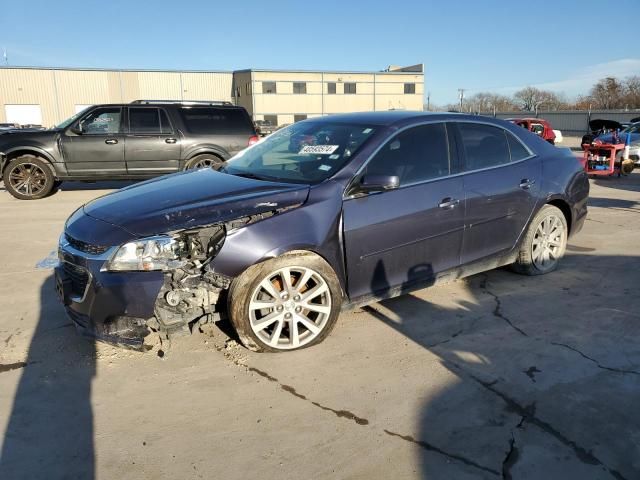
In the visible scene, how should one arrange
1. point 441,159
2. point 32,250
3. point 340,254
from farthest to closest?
point 32,250, point 441,159, point 340,254

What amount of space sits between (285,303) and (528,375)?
167cm

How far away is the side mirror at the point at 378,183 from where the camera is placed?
3.65 meters

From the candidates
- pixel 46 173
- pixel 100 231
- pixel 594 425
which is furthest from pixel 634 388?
pixel 46 173

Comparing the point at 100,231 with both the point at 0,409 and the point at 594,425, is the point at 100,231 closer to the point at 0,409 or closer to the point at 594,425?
the point at 0,409

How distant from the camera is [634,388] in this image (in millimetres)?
3150

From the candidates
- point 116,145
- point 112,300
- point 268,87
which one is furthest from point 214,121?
point 268,87

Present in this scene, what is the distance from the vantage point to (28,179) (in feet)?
33.1

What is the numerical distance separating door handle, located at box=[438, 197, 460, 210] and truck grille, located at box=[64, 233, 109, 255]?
254 cm

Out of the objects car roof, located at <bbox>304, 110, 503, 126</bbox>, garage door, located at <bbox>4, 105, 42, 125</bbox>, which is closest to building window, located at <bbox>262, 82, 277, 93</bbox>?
garage door, located at <bbox>4, 105, 42, 125</bbox>

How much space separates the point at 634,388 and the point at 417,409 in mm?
1387

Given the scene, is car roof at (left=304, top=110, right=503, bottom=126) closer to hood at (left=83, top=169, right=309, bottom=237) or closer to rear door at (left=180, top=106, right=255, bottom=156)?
hood at (left=83, top=169, right=309, bottom=237)

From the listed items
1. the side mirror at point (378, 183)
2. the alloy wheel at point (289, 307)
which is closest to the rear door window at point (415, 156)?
the side mirror at point (378, 183)

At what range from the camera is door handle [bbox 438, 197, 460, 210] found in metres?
4.16

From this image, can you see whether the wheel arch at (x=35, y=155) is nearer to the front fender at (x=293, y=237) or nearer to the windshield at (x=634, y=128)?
the front fender at (x=293, y=237)
